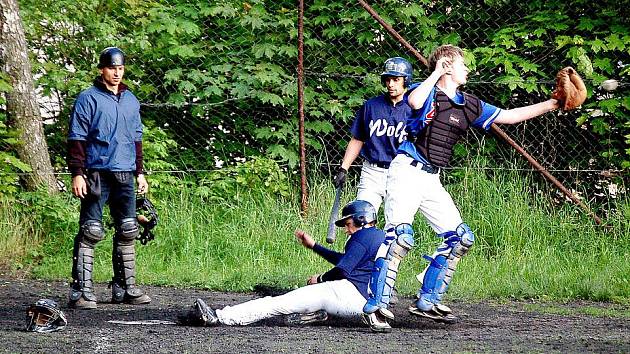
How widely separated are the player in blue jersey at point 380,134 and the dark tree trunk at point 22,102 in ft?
14.1

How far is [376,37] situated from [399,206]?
527 centimetres

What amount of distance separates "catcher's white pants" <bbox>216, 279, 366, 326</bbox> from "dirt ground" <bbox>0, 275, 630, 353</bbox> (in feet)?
0.33

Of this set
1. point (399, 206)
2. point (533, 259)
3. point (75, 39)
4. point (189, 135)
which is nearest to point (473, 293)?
point (533, 259)

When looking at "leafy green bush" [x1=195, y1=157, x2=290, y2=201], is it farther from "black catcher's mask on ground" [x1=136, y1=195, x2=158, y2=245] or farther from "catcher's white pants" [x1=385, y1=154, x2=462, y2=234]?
"catcher's white pants" [x1=385, y1=154, x2=462, y2=234]

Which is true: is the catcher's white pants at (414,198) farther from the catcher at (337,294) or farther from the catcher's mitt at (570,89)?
the catcher's mitt at (570,89)

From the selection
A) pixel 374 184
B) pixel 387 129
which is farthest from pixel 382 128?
pixel 374 184

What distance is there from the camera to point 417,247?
11914 millimetres

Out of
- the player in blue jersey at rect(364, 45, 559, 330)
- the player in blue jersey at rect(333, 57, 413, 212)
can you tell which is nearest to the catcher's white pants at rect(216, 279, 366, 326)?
the player in blue jersey at rect(364, 45, 559, 330)

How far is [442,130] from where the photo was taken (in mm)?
8211

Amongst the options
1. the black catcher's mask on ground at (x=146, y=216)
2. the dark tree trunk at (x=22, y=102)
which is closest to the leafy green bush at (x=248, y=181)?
the dark tree trunk at (x=22, y=102)

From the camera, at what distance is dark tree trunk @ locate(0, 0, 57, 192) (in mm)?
12266

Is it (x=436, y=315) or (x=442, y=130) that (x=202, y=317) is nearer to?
(x=436, y=315)

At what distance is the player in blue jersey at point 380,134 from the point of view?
952 cm

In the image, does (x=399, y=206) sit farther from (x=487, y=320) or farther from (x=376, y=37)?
(x=376, y=37)
